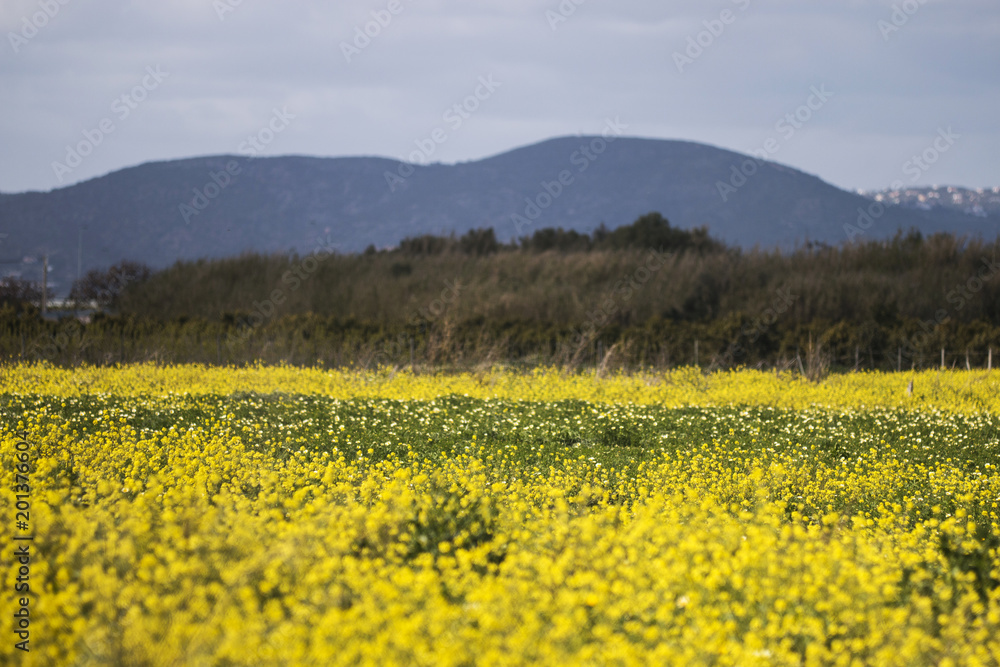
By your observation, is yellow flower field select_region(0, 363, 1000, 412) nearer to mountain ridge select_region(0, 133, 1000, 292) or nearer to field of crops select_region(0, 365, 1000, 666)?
field of crops select_region(0, 365, 1000, 666)

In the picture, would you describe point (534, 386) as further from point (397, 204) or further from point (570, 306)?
point (397, 204)

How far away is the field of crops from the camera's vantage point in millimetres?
3500

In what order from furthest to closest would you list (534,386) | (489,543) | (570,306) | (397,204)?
(397,204), (570,306), (534,386), (489,543)

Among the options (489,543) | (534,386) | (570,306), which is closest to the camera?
(489,543)

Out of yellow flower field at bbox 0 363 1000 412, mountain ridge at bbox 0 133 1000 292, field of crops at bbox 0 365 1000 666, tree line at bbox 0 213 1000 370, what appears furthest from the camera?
mountain ridge at bbox 0 133 1000 292

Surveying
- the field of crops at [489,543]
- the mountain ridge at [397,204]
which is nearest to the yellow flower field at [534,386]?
the field of crops at [489,543]

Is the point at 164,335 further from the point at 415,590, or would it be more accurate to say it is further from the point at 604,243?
the point at 604,243

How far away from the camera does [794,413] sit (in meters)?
12.9

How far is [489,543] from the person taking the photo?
4.85 m

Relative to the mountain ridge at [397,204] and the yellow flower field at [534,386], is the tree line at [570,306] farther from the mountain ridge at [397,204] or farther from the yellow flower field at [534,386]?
the mountain ridge at [397,204]

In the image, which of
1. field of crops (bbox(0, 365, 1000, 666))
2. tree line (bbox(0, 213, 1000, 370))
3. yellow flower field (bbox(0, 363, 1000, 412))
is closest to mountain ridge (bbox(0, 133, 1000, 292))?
tree line (bbox(0, 213, 1000, 370))

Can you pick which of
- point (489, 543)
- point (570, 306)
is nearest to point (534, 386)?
point (489, 543)

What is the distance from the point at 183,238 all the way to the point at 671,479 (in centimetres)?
13685

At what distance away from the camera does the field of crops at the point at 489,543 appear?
3500mm
